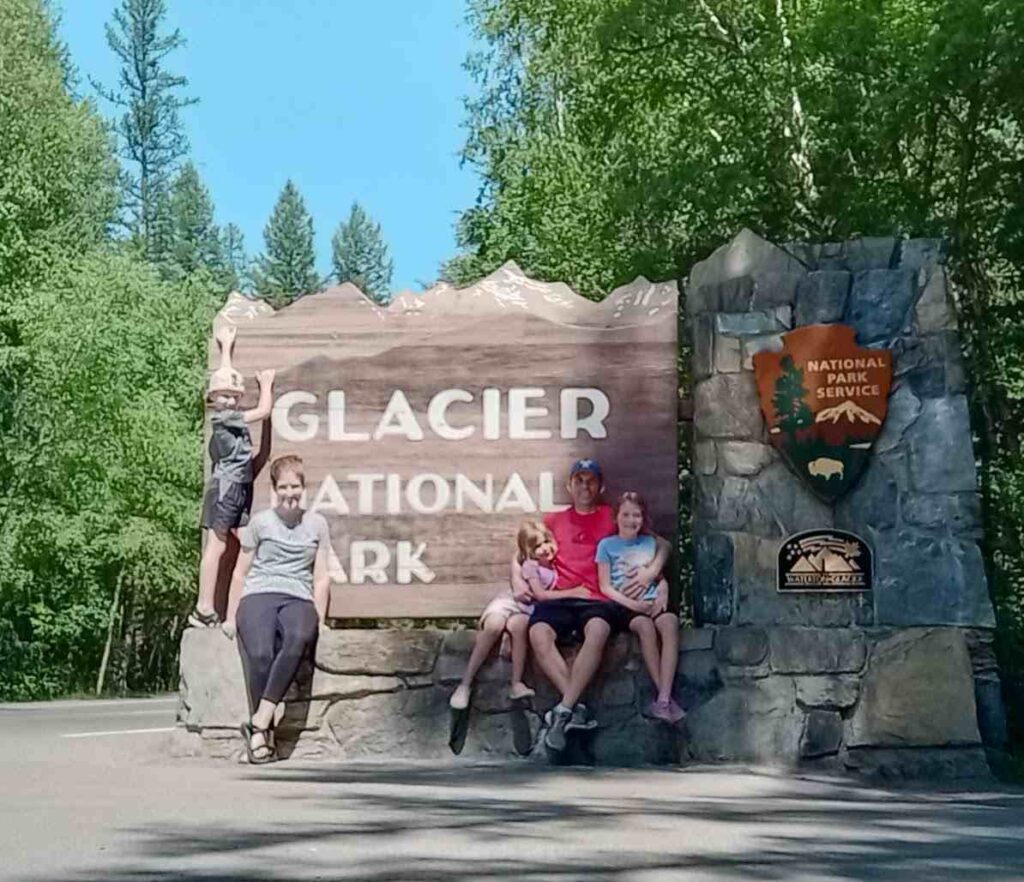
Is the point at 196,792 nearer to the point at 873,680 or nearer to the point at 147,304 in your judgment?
the point at 873,680

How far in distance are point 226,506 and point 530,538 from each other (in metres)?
1.98

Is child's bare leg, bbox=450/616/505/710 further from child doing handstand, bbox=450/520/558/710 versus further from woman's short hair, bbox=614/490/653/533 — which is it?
woman's short hair, bbox=614/490/653/533

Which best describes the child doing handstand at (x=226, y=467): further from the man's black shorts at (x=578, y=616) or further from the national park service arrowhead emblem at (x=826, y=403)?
the national park service arrowhead emblem at (x=826, y=403)

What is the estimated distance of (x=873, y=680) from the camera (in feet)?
35.9

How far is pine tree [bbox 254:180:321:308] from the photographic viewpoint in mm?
87312

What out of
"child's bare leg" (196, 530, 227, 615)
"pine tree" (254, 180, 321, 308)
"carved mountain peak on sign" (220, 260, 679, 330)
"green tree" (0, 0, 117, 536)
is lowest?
"child's bare leg" (196, 530, 227, 615)

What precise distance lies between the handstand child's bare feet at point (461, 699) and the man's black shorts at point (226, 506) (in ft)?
5.96

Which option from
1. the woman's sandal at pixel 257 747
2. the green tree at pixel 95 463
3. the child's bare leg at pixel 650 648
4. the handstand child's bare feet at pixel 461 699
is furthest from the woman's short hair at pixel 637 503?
the green tree at pixel 95 463

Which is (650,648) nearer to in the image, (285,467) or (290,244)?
→ (285,467)

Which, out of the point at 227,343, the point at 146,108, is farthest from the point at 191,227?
the point at 227,343

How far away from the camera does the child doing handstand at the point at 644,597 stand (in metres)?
11.1

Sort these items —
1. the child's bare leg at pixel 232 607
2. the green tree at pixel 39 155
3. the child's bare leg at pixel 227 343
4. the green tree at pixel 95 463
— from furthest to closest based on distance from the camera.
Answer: the green tree at pixel 39 155
the green tree at pixel 95 463
the child's bare leg at pixel 227 343
the child's bare leg at pixel 232 607

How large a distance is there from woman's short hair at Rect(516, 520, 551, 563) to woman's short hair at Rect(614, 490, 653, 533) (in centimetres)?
47

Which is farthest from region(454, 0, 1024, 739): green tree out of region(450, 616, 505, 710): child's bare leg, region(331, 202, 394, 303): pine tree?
region(331, 202, 394, 303): pine tree
